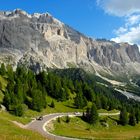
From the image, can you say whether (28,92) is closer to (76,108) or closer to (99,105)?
(76,108)

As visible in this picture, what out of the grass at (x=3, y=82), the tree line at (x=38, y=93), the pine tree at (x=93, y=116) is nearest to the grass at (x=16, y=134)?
the tree line at (x=38, y=93)

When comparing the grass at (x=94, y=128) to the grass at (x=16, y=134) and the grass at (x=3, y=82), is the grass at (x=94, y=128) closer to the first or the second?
the grass at (x=3, y=82)

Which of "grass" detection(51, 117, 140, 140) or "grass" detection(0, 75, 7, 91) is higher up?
"grass" detection(0, 75, 7, 91)

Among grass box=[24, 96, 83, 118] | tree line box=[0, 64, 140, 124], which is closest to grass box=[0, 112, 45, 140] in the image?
tree line box=[0, 64, 140, 124]

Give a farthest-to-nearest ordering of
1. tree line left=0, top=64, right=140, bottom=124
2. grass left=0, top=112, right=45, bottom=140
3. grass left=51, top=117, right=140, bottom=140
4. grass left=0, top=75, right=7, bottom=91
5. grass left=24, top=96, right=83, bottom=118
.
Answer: grass left=0, top=75, right=7, bottom=91, grass left=24, top=96, right=83, bottom=118, tree line left=0, top=64, right=140, bottom=124, grass left=51, top=117, right=140, bottom=140, grass left=0, top=112, right=45, bottom=140

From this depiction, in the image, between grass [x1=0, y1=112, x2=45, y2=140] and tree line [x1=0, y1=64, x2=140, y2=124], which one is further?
tree line [x1=0, y1=64, x2=140, y2=124]

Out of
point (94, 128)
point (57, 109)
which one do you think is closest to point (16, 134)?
point (94, 128)

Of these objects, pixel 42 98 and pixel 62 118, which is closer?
pixel 62 118

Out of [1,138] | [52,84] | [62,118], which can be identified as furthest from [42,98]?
[1,138]

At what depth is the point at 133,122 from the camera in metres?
151

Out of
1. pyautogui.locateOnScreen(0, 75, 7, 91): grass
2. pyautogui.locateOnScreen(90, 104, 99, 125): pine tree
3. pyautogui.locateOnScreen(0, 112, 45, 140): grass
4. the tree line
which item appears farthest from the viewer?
pyautogui.locateOnScreen(0, 75, 7, 91): grass

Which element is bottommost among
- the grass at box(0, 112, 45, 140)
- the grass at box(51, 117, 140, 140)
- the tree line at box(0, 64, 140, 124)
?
the grass at box(51, 117, 140, 140)

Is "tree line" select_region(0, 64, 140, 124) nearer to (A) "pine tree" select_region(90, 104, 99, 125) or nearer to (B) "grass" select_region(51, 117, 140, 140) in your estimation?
(A) "pine tree" select_region(90, 104, 99, 125)

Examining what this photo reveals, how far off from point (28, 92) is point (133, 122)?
4534 cm
